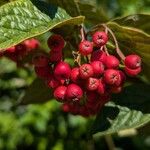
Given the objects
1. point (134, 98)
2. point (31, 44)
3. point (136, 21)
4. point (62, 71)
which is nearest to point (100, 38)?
point (62, 71)

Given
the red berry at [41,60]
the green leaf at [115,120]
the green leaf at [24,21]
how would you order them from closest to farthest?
the green leaf at [24,21]
the red berry at [41,60]
the green leaf at [115,120]

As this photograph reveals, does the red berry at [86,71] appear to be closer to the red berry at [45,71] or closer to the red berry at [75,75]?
the red berry at [75,75]

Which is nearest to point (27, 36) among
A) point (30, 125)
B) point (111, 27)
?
point (111, 27)

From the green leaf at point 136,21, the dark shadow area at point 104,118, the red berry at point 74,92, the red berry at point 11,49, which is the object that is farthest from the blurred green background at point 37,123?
the red berry at point 74,92

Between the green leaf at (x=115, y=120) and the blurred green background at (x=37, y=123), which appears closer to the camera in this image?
the green leaf at (x=115, y=120)

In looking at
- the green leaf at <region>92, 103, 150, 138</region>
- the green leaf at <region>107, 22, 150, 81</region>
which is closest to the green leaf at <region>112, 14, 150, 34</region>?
the green leaf at <region>107, 22, 150, 81</region>

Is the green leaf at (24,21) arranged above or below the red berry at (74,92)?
above

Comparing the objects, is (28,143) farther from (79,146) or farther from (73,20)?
(73,20)
